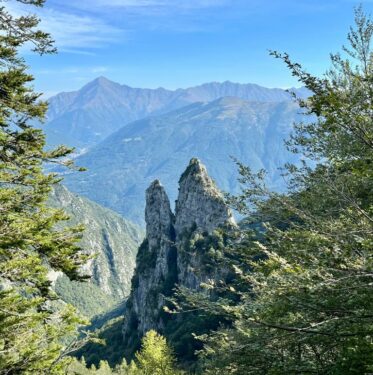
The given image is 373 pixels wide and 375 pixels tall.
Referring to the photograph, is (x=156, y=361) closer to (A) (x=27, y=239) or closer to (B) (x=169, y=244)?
(A) (x=27, y=239)

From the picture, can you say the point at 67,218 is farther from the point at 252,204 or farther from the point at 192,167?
the point at 192,167

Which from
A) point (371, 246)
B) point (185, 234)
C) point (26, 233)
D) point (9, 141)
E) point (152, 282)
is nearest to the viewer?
point (371, 246)

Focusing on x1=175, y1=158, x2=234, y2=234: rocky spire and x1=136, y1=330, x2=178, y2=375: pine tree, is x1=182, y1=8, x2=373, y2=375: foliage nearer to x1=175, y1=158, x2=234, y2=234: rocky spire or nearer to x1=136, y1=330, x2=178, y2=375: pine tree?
x1=136, y1=330, x2=178, y2=375: pine tree

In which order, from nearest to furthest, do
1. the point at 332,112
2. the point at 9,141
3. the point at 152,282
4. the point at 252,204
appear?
1. the point at 332,112
2. the point at 252,204
3. the point at 9,141
4. the point at 152,282

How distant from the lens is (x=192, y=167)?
5246 inches

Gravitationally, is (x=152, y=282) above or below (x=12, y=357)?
below

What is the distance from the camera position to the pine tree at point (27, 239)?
10797 millimetres

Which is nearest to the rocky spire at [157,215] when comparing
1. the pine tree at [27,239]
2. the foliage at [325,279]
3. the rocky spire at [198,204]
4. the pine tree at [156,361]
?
the rocky spire at [198,204]

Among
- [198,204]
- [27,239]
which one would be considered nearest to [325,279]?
[27,239]

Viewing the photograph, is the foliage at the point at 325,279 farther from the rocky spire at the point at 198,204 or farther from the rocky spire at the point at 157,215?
the rocky spire at the point at 157,215

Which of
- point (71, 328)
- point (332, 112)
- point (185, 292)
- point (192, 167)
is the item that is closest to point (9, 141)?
point (71, 328)

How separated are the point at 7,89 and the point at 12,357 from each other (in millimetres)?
8026

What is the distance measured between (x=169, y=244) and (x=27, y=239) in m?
123

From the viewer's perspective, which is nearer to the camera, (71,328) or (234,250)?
(71,328)
